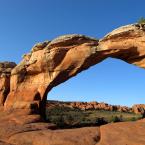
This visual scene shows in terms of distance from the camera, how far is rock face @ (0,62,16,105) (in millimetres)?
34181

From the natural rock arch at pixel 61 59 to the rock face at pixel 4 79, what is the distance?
0.95 metres

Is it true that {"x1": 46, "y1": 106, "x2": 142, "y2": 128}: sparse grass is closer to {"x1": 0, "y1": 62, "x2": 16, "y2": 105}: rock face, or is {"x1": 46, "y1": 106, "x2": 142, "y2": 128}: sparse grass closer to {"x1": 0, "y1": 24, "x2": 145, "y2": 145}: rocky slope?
{"x1": 0, "y1": 24, "x2": 145, "y2": 145}: rocky slope

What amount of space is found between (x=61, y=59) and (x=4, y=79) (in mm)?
7471

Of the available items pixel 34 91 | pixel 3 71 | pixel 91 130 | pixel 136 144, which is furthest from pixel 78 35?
pixel 136 144

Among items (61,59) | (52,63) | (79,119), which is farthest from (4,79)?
(79,119)

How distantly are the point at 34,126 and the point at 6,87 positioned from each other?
13.2 metres

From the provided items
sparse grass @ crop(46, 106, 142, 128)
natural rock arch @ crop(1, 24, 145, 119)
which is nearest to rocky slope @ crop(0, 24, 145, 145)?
natural rock arch @ crop(1, 24, 145, 119)

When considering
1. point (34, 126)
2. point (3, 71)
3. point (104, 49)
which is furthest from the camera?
point (3, 71)

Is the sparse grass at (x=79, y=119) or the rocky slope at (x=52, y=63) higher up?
the rocky slope at (x=52, y=63)

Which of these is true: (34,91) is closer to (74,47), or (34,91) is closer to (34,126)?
(74,47)

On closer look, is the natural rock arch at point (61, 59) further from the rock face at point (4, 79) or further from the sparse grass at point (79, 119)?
the sparse grass at point (79, 119)

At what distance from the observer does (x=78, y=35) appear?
31.2m

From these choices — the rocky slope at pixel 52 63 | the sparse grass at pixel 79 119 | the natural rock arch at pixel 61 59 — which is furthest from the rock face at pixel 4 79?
the sparse grass at pixel 79 119

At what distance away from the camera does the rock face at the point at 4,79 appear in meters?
34.2
